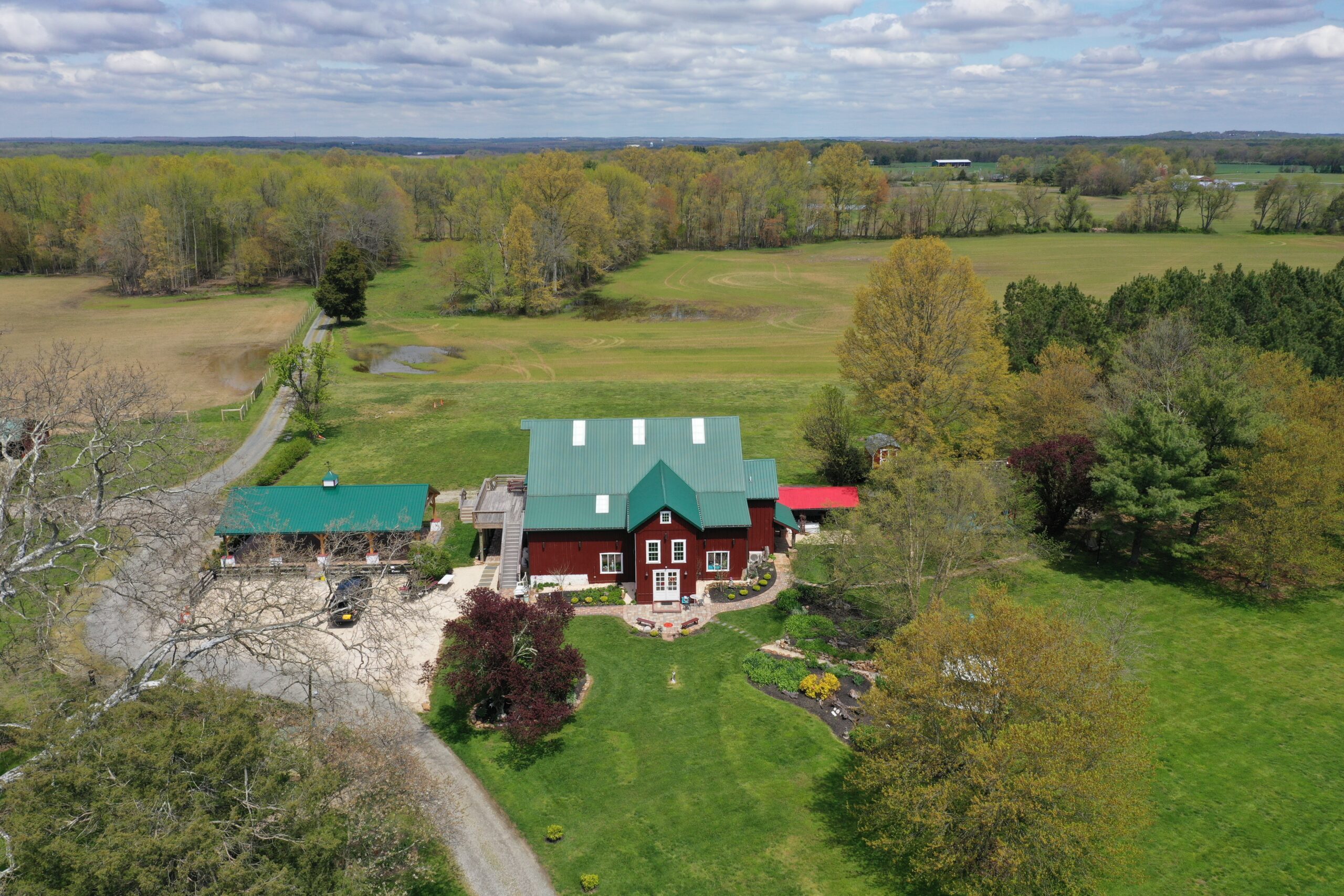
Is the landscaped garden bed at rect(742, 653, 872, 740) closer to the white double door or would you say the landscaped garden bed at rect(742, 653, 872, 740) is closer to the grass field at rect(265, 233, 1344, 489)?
the white double door

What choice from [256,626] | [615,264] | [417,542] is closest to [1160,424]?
[417,542]

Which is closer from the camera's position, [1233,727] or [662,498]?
[1233,727]

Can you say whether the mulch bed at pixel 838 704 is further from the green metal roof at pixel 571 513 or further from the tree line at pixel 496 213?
the tree line at pixel 496 213

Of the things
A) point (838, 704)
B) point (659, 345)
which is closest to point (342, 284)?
point (659, 345)

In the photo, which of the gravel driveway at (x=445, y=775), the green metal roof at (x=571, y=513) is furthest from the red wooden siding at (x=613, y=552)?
the gravel driveway at (x=445, y=775)

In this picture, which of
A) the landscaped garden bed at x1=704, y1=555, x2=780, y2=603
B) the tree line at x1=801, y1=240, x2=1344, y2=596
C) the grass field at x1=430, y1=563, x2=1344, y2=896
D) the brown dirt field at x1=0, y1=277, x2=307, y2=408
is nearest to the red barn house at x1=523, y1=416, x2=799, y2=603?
the landscaped garden bed at x1=704, y1=555, x2=780, y2=603

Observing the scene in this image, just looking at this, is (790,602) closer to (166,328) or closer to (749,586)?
(749,586)
